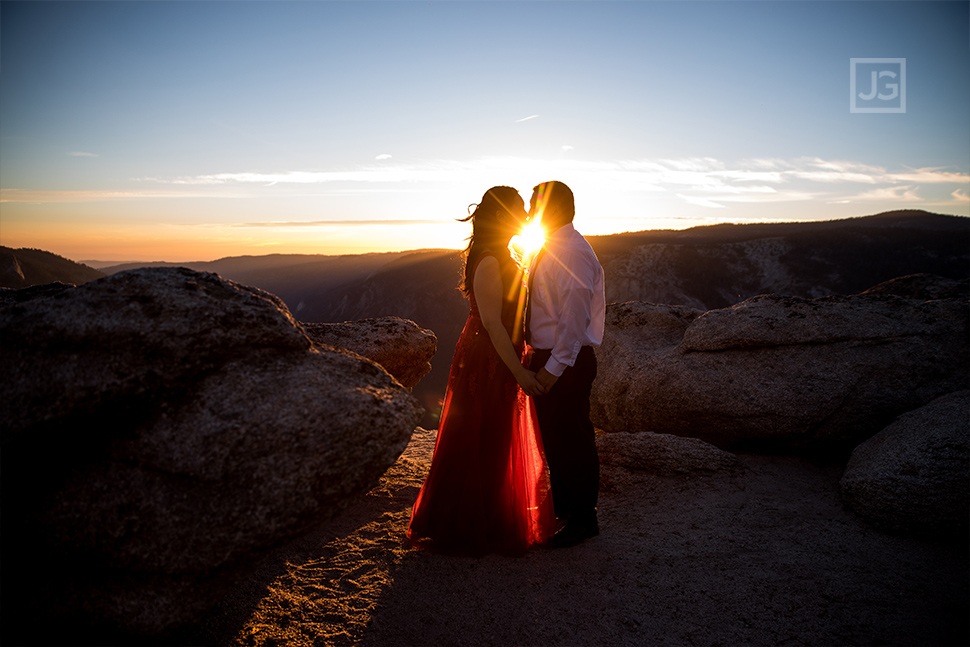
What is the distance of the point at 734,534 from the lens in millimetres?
3775

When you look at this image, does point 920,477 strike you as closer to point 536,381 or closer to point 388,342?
point 536,381

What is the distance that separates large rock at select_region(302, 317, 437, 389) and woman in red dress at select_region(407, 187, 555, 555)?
71.4 inches

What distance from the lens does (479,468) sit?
12.0 ft

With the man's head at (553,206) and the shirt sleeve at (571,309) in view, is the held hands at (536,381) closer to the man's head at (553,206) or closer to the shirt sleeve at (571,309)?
the shirt sleeve at (571,309)

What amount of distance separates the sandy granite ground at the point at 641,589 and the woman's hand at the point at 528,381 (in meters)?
1.24

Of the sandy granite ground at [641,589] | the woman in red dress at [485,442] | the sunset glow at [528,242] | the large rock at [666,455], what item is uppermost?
the sunset glow at [528,242]

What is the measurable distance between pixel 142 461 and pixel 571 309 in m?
2.56

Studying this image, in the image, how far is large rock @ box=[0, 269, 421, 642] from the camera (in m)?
2.13

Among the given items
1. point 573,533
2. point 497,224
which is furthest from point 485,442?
point 497,224

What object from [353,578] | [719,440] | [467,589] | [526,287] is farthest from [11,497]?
[719,440]

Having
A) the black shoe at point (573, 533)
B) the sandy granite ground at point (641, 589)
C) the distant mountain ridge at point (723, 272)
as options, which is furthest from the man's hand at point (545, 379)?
the distant mountain ridge at point (723, 272)

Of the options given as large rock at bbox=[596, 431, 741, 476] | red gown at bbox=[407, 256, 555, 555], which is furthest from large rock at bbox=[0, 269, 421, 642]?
large rock at bbox=[596, 431, 741, 476]

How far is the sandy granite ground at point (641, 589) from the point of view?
9.15ft

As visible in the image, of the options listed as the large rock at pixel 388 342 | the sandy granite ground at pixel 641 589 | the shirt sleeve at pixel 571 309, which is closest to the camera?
the sandy granite ground at pixel 641 589
